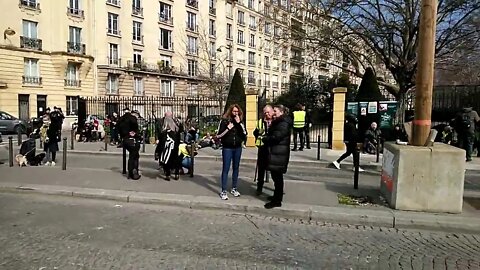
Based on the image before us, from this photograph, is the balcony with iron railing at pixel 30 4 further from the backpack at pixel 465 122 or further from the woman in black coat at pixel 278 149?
the backpack at pixel 465 122

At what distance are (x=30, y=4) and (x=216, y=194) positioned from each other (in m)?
35.8

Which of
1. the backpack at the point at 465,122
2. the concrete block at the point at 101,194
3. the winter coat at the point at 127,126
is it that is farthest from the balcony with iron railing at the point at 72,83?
the backpack at the point at 465,122

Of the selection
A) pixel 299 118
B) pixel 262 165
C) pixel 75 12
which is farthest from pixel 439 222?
pixel 75 12

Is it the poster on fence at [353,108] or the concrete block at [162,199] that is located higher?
the poster on fence at [353,108]

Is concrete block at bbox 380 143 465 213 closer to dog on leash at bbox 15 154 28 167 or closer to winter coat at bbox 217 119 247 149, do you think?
winter coat at bbox 217 119 247 149

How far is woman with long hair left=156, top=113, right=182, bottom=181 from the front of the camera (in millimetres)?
8547

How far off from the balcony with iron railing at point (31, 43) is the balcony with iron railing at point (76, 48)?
2.75 metres

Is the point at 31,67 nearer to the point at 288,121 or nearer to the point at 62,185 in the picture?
the point at 62,185

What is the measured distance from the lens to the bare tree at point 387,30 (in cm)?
1902

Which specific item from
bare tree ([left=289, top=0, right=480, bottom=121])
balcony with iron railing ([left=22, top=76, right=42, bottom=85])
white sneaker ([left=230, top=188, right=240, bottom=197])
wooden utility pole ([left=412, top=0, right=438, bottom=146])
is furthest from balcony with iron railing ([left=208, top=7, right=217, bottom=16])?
wooden utility pole ([left=412, top=0, right=438, bottom=146])

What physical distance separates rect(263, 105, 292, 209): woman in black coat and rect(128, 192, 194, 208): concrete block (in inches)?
59.1

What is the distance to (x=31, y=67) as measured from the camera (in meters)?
35.5

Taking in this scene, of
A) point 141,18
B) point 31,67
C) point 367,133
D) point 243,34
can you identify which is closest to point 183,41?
point 141,18

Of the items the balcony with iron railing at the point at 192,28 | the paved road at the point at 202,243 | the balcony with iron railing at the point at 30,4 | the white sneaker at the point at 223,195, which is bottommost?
the paved road at the point at 202,243
